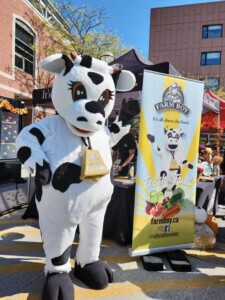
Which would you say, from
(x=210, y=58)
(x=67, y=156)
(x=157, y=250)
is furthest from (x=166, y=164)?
(x=210, y=58)

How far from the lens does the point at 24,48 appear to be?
13.8 meters

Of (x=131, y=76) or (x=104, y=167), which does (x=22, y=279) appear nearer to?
(x=104, y=167)

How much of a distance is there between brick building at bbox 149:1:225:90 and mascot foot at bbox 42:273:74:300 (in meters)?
24.8

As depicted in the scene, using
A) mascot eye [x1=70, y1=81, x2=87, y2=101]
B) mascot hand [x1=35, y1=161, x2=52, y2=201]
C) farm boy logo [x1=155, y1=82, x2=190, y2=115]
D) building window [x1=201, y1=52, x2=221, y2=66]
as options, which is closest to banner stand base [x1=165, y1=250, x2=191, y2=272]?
farm boy logo [x1=155, y1=82, x2=190, y2=115]

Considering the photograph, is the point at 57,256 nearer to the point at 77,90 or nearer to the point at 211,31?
the point at 77,90

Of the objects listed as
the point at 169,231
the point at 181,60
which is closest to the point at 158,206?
the point at 169,231

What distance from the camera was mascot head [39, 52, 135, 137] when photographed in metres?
2.16

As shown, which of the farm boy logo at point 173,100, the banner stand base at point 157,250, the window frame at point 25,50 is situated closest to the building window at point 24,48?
the window frame at point 25,50

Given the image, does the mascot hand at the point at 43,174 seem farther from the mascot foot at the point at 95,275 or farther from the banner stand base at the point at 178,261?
the banner stand base at the point at 178,261

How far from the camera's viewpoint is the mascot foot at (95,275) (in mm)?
2553

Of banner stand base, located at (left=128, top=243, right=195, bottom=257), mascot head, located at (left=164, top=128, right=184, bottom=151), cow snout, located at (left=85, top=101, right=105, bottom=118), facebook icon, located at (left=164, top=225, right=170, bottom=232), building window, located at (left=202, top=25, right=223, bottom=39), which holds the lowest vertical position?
banner stand base, located at (left=128, top=243, right=195, bottom=257)

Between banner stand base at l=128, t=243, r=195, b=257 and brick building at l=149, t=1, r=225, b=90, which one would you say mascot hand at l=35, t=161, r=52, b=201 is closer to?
banner stand base at l=128, t=243, r=195, b=257

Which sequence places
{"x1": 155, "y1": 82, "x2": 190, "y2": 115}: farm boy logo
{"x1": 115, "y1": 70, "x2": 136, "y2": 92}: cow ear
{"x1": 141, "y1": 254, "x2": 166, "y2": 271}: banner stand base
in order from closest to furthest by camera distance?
1. {"x1": 115, "y1": 70, "x2": 136, "y2": 92}: cow ear
2. {"x1": 141, "y1": 254, "x2": 166, "y2": 271}: banner stand base
3. {"x1": 155, "y1": 82, "x2": 190, "y2": 115}: farm boy logo

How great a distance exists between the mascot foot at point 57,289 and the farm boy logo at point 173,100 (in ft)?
6.11
